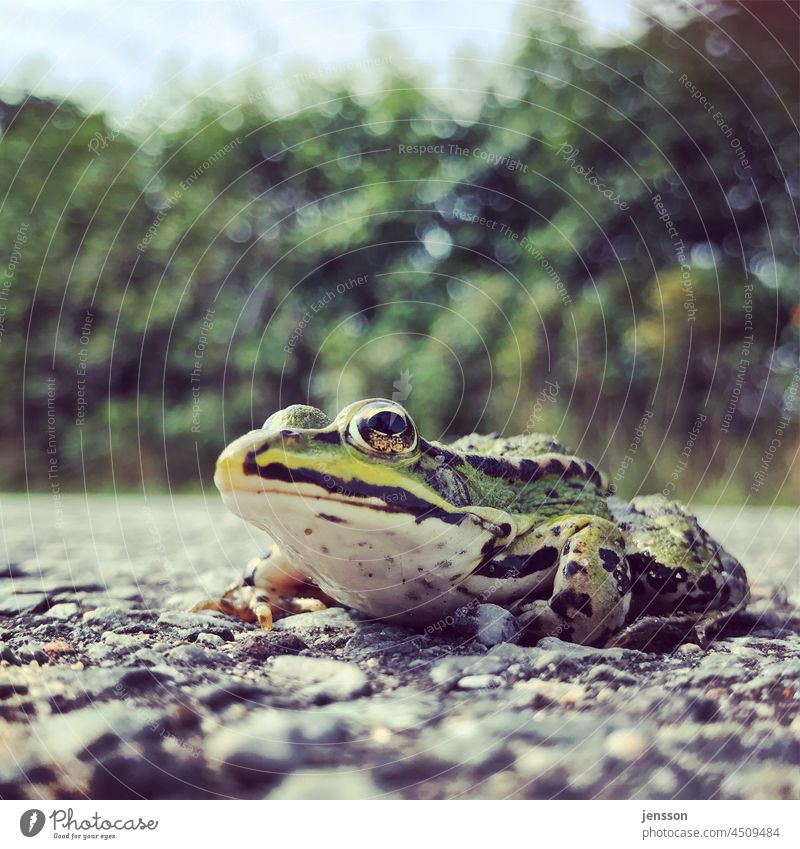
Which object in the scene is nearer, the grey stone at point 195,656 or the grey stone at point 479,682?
the grey stone at point 479,682

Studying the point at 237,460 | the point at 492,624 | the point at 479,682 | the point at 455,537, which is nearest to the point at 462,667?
the point at 479,682

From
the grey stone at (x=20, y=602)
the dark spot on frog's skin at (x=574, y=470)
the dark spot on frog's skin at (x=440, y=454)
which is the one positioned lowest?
the grey stone at (x=20, y=602)

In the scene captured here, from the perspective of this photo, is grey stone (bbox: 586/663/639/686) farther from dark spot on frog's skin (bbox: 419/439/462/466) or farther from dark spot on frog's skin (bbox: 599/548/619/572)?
dark spot on frog's skin (bbox: 419/439/462/466)

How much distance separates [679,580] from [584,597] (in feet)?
1.55

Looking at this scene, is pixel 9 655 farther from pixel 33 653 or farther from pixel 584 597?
pixel 584 597

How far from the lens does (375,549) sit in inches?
86.6

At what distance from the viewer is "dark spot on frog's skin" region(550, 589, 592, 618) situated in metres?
2.33

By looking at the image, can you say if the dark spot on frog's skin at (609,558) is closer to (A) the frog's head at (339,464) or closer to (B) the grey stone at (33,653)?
(A) the frog's head at (339,464)

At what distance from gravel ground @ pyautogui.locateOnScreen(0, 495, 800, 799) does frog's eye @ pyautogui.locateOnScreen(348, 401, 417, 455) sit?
2.11ft

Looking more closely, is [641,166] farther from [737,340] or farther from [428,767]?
[428,767]

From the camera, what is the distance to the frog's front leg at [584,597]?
7.68ft

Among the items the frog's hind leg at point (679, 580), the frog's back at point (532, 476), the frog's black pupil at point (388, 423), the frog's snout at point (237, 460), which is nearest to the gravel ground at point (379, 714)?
the frog's hind leg at point (679, 580)

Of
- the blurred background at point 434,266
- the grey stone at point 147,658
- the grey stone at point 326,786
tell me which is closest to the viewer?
the grey stone at point 326,786
